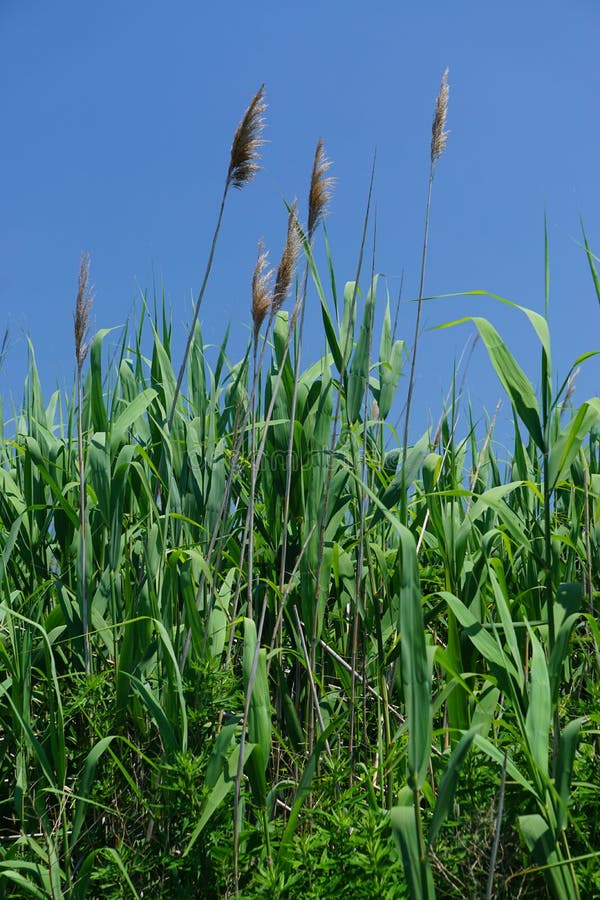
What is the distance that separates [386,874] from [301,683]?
891 millimetres

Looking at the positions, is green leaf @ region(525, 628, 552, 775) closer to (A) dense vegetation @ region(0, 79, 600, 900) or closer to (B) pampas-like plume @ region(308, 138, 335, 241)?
(A) dense vegetation @ region(0, 79, 600, 900)

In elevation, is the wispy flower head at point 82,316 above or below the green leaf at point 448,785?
above

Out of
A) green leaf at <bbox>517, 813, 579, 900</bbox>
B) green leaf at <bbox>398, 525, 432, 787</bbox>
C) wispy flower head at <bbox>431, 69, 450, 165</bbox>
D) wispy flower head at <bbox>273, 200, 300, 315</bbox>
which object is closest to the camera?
green leaf at <bbox>398, 525, 432, 787</bbox>

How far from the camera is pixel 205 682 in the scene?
191cm

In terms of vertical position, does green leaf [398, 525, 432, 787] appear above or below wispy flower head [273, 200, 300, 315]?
below

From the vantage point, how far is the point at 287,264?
1.92m

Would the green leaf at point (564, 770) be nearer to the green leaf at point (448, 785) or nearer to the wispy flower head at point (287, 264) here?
the green leaf at point (448, 785)

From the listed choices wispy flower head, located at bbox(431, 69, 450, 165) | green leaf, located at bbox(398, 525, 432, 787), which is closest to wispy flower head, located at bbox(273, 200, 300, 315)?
wispy flower head, located at bbox(431, 69, 450, 165)

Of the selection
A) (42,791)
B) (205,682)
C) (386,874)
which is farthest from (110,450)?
(386,874)

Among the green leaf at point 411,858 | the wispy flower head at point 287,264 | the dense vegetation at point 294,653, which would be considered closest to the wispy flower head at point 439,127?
the dense vegetation at point 294,653

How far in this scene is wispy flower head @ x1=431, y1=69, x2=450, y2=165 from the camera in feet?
7.32

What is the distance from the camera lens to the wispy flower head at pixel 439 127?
7.32 ft

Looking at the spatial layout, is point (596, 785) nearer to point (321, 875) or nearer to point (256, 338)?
point (321, 875)

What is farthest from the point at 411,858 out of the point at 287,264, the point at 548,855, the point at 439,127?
the point at 439,127
